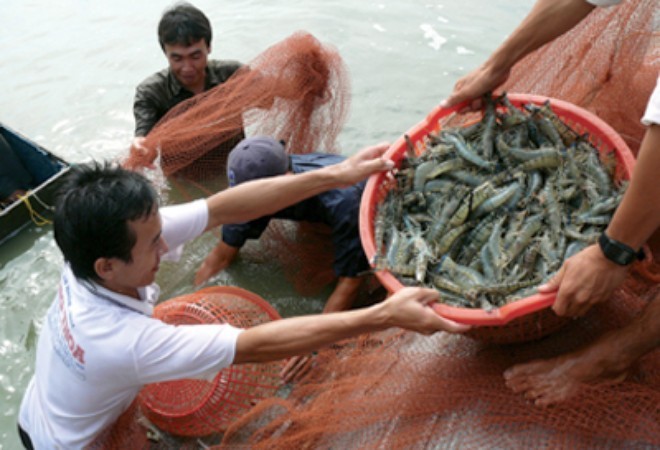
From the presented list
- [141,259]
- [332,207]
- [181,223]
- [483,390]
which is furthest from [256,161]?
[483,390]

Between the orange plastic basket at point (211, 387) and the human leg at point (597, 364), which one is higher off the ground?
the human leg at point (597, 364)

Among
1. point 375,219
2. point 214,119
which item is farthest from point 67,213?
point 214,119

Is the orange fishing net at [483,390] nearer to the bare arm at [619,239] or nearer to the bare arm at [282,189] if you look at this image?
the bare arm at [619,239]

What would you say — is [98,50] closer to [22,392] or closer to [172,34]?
[172,34]

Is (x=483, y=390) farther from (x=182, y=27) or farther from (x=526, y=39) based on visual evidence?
(x=182, y=27)

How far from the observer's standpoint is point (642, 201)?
1.89 meters

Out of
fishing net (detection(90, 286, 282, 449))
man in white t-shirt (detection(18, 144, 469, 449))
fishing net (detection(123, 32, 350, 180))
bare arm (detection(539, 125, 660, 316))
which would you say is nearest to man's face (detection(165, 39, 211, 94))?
fishing net (detection(123, 32, 350, 180))

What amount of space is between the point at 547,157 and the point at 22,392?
3.50m

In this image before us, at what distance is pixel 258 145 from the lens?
3.51 m

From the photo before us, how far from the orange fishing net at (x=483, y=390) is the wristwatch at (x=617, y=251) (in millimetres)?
574

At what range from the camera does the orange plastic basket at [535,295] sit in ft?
7.23

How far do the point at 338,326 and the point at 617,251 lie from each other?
42.5 inches

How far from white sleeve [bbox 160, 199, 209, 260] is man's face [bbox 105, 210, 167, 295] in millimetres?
398

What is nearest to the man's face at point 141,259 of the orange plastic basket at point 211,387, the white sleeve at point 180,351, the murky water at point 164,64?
the white sleeve at point 180,351
